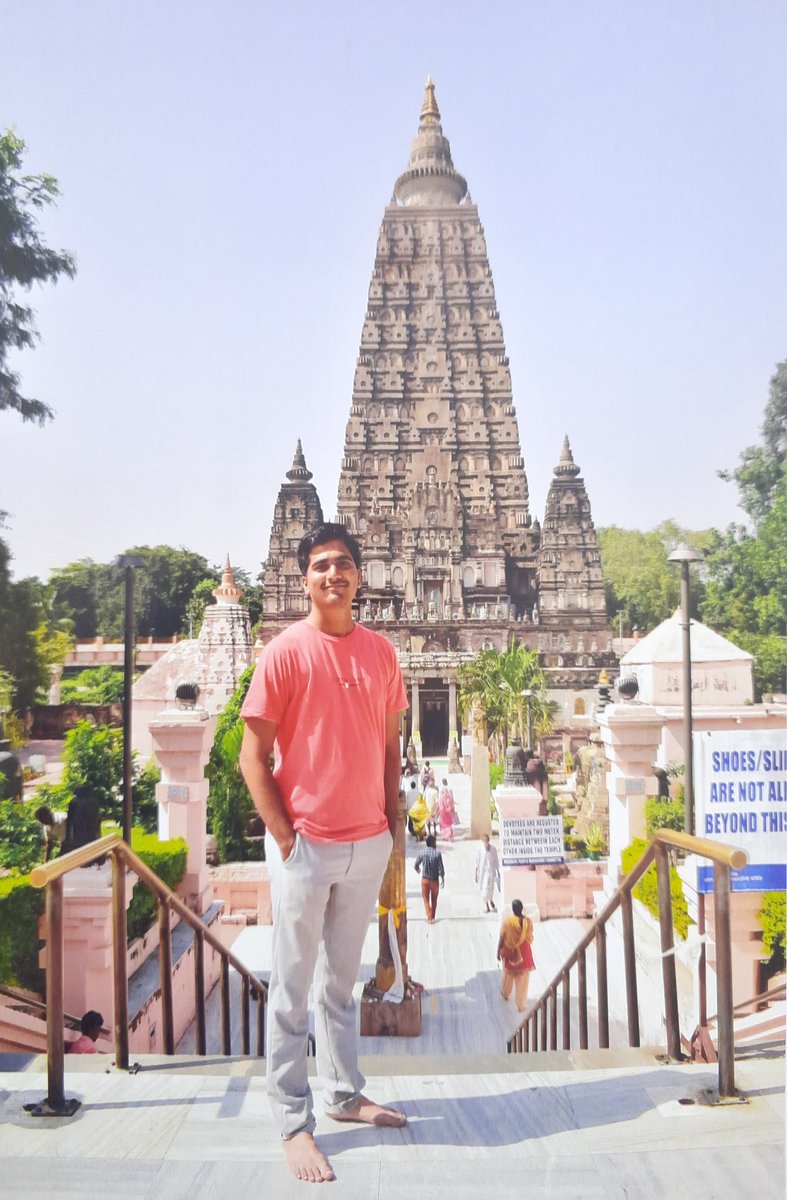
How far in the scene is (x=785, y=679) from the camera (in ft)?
11.4

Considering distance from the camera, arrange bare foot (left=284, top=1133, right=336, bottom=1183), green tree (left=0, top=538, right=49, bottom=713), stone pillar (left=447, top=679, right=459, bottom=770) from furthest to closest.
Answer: stone pillar (left=447, top=679, right=459, bottom=770)
green tree (left=0, top=538, right=49, bottom=713)
bare foot (left=284, top=1133, right=336, bottom=1183)

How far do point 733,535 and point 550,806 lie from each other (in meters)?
2.01

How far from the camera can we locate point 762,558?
3.61 meters

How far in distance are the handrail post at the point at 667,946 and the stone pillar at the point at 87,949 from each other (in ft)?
8.20

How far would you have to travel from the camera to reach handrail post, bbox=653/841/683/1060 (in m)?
2.71

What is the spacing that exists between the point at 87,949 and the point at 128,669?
1.34m

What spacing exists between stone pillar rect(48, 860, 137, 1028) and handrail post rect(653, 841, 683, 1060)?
8.20ft

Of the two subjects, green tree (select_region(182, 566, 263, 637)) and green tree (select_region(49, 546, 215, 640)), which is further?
green tree (select_region(182, 566, 263, 637))

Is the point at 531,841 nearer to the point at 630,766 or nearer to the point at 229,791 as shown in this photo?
the point at 630,766

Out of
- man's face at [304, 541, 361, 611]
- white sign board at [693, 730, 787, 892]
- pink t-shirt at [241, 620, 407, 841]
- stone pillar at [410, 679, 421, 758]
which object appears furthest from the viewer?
stone pillar at [410, 679, 421, 758]

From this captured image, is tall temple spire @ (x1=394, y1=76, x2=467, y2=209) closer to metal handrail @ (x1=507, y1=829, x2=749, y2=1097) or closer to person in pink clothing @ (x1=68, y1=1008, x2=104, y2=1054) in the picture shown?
metal handrail @ (x1=507, y1=829, x2=749, y2=1097)

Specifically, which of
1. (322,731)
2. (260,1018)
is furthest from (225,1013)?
(322,731)

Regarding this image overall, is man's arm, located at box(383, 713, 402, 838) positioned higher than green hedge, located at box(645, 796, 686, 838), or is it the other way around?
man's arm, located at box(383, 713, 402, 838)

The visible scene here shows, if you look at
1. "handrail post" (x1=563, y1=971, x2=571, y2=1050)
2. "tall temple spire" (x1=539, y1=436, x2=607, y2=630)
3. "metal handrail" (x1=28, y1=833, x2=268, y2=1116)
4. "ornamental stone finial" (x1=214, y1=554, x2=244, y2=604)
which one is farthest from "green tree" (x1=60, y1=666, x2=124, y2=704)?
"tall temple spire" (x1=539, y1=436, x2=607, y2=630)
